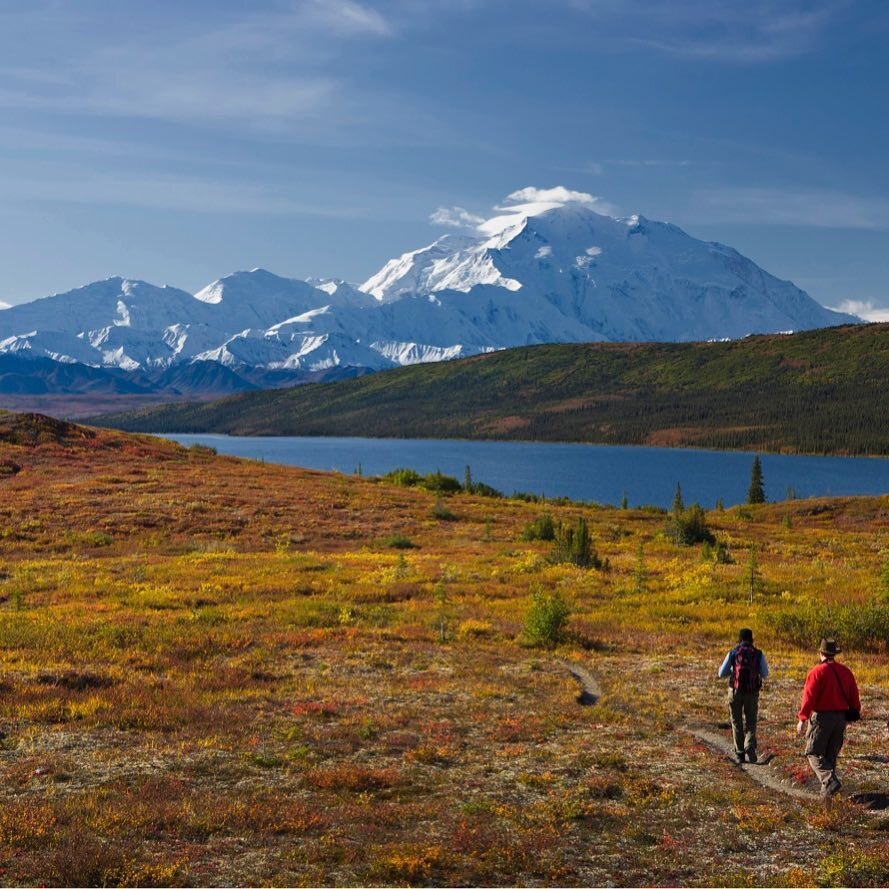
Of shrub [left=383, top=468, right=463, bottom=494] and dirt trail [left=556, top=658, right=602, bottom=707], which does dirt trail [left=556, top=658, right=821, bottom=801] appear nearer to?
dirt trail [left=556, top=658, right=602, bottom=707]

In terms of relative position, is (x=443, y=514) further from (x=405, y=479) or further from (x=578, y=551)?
(x=405, y=479)

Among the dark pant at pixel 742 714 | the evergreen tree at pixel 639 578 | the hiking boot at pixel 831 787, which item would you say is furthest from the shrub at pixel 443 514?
the hiking boot at pixel 831 787

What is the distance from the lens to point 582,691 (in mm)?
20828

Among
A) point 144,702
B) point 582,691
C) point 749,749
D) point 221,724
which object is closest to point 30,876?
point 221,724

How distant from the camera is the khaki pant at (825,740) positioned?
1412 cm

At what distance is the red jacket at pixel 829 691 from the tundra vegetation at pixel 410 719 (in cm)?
120

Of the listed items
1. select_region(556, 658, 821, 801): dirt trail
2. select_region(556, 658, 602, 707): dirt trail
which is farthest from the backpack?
select_region(556, 658, 602, 707): dirt trail

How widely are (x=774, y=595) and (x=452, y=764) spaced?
24624 millimetres

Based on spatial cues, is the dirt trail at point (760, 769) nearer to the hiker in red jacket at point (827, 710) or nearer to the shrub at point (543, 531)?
the hiker in red jacket at point (827, 710)

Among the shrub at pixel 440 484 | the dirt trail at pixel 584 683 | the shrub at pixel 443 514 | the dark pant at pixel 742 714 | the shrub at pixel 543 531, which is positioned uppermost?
the shrub at pixel 440 484

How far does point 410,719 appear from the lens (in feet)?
58.3

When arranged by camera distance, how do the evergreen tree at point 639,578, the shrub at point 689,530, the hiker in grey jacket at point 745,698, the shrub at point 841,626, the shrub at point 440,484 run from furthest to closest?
the shrub at point 440,484
the shrub at point 689,530
the evergreen tree at point 639,578
the shrub at point 841,626
the hiker in grey jacket at point 745,698

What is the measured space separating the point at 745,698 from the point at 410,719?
658 centimetres

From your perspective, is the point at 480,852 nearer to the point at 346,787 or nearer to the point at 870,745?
the point at 346,787
